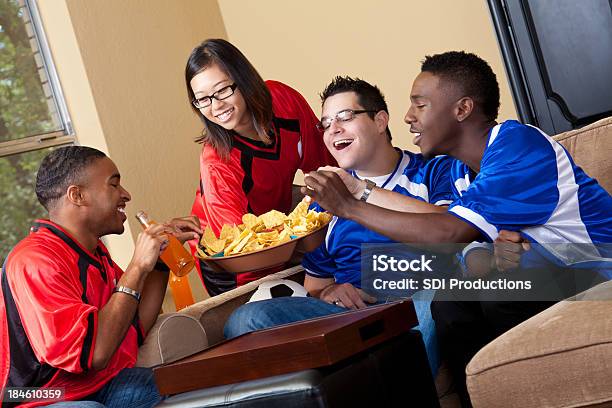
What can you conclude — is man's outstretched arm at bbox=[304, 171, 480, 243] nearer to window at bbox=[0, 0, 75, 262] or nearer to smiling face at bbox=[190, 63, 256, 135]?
smiling face at bbox=[190, 63, 256, 135]

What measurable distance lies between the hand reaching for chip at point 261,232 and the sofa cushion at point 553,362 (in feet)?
2.43

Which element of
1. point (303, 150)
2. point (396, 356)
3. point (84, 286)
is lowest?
point (396, 356)

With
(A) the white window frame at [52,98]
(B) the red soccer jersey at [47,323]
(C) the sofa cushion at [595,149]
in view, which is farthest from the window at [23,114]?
(C) the sofa cushion at [595,149]

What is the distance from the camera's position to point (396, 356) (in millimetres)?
1585

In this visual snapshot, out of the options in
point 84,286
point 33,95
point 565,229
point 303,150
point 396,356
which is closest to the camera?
point 396,356

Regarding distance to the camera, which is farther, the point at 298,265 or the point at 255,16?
the point at 255,16

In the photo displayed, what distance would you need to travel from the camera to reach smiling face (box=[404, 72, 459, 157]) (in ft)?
7.00

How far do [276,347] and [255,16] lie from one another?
139 inches

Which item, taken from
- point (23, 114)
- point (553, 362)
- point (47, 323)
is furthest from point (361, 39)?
point (553, 362)

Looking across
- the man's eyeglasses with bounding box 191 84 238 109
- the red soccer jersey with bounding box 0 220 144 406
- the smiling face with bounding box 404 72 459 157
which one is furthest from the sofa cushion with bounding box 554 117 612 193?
the red soccer jersey with bounding box 0 220 144 406

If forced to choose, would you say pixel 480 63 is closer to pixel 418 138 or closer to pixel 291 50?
pixel 418 138

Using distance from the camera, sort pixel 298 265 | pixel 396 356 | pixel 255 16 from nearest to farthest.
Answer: pixel 396 356 < pixel 298 265 < pixel 255 16

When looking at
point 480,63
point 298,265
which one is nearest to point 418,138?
point 480,63

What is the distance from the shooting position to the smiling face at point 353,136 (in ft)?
7.93
